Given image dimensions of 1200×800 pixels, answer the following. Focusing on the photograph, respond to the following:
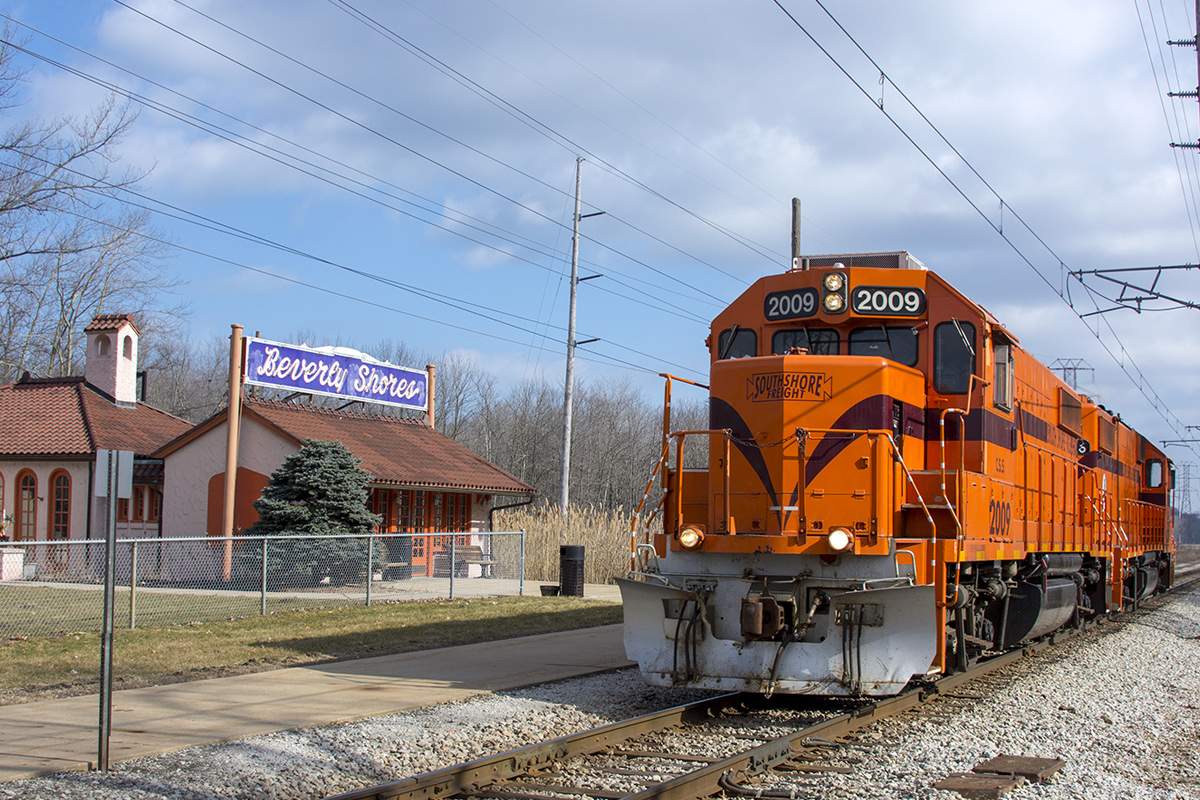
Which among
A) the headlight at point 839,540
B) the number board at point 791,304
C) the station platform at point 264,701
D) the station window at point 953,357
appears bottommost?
the station platform at point 264,701

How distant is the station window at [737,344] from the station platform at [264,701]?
150 inches

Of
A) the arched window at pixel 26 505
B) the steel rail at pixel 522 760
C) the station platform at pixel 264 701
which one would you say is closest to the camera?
the steel rail at pixel 522 760

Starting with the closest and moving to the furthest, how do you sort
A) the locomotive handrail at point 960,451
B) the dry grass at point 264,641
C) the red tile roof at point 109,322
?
1. the locomotive handrail at point 960,451
2. the dry grass at point 264,641
3. the red tile roof at point 109,322

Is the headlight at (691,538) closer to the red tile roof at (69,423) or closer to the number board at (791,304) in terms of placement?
the number board at (791,304)

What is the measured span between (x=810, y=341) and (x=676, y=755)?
14.2 feet

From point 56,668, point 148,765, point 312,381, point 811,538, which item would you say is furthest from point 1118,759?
point 312,381

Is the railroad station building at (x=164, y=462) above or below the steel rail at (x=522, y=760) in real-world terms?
above

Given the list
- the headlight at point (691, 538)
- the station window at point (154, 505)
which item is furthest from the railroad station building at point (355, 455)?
the headlight at point (691, 538)

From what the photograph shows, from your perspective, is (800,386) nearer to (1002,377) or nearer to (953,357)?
(953,357)

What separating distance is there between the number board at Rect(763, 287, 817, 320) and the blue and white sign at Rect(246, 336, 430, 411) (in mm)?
16438

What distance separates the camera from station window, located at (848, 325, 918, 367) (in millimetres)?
9898

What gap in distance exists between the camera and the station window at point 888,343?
990 centimetres

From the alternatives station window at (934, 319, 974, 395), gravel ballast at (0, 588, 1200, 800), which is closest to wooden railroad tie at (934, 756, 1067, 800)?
gravel ballast at (0, 588, 1200, 800)

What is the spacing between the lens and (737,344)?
34.1 ft
